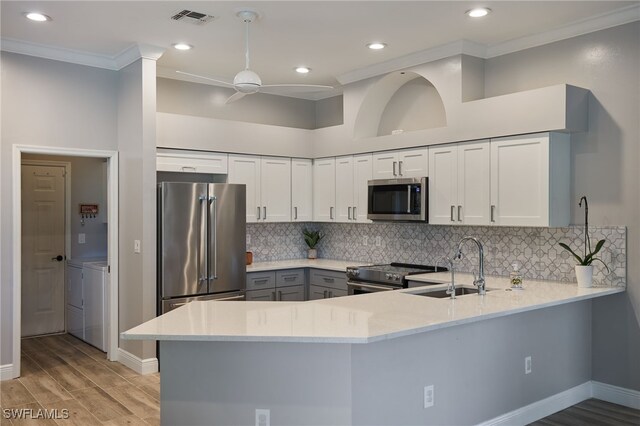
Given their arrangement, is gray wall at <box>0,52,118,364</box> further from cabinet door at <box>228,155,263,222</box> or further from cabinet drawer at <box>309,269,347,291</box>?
cabinet drawer at <box>309,269,347,291</box>

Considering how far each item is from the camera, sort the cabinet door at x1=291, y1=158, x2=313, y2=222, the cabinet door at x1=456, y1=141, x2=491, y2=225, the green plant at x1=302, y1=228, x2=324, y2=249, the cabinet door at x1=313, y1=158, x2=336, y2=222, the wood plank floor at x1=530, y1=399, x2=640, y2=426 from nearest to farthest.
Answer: the wood plank floor at x1=530, y1=399, x2=640, y2=426, the cabinet door at x1=456, y1=141, x2=491, y2=225, the cabinet door at x1=313, y1=158, x2=336, y2=222, the cabinet door at x1=291, y1=158, x2=313, y2=222, the green plant at x1=302, y1=228, x2=324, y2=249

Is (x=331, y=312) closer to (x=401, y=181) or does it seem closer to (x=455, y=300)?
(x=455, y=300)

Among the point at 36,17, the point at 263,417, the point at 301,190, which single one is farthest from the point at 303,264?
the point at 36,17

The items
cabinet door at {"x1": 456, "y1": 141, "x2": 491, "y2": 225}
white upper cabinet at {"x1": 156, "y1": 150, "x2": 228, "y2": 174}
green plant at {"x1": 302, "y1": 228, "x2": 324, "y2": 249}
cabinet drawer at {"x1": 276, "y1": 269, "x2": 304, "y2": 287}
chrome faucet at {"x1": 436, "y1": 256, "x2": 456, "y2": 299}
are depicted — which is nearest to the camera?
chrome faucet at {"x1": 436, "y1": 256, "x2": 456, "y2": 299}

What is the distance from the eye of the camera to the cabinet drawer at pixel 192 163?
5.29m

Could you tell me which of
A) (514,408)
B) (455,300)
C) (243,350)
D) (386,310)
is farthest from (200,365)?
(514,408)

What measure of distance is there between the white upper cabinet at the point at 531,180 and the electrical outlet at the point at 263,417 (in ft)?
8.47

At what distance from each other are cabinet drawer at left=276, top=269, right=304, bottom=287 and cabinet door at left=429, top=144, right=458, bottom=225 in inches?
65.9

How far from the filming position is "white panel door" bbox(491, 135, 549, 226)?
13.9 ft

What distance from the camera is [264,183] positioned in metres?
6.04

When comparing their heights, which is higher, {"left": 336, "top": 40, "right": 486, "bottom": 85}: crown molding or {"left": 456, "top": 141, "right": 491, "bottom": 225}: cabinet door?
{"left": 336, "top": 40, "right": 486, "bottom": 85}: crown molding

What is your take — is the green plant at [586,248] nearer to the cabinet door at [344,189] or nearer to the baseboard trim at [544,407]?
the baseboard trim at [544,407]

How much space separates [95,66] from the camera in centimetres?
519

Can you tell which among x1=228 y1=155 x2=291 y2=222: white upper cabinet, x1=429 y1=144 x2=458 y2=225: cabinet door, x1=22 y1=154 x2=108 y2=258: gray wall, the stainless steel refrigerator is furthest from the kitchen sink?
x1=22 y1=154 x2=108 y2=258: gray wall
